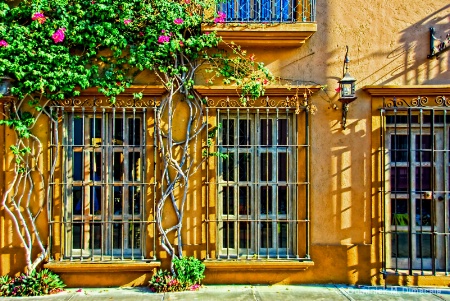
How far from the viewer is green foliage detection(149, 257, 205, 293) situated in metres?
6.12

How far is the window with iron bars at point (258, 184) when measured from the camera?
649 cm

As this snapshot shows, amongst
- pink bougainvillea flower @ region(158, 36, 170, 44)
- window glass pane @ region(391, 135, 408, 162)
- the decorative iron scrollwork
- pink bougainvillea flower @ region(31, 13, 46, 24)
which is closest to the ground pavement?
window glass pane @ region(391, 135, 408, 162)

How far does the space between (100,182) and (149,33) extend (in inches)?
89.2

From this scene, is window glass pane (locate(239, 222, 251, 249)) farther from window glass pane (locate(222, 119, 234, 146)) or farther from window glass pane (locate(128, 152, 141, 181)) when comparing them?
window glass pane (locate(128, 152, 141, 181))

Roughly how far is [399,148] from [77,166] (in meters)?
4.79

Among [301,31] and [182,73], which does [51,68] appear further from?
[301,31]

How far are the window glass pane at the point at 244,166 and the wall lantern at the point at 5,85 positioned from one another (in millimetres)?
3391

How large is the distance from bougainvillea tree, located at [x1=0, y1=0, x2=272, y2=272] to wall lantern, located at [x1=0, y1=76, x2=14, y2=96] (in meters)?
0.07

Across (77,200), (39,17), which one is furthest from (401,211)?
(39,17)

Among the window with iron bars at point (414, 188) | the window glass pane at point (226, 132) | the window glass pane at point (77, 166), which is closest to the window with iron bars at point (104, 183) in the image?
the window glass pane at point (77, 166)

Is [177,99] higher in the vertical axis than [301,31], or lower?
lower

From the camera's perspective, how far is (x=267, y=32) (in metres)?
6.27

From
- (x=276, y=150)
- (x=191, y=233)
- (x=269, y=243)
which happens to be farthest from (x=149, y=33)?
(x=269, y=243)

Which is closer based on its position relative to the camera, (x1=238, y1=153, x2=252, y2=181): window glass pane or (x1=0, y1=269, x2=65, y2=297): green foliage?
(x1=0, y1=269, x2=65, y2=297): green foliage
